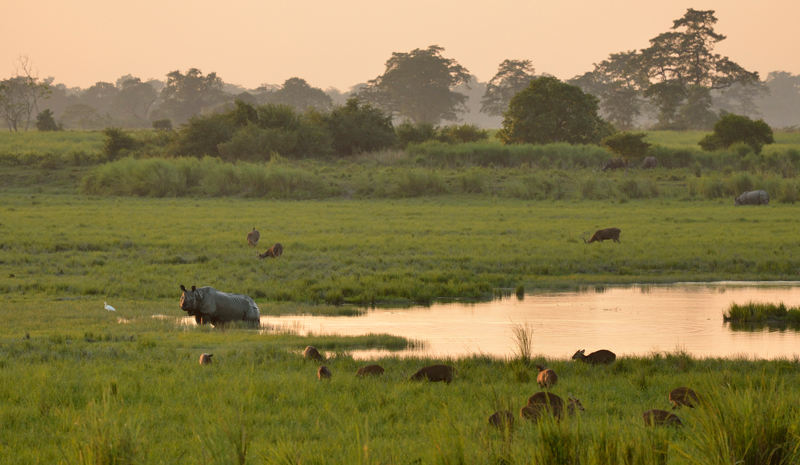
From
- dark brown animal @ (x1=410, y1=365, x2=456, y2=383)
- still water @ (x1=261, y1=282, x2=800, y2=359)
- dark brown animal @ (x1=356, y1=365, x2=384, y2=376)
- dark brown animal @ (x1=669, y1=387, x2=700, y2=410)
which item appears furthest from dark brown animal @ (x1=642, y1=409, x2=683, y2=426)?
still water @ (x1=261, y1=282, x2=800, y2=359)

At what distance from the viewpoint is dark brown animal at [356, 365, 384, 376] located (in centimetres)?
687

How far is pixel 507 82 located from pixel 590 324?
8860 cm

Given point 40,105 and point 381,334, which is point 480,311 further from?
point 40,105

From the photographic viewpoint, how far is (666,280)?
47.7ft

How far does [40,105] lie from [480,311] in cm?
13187

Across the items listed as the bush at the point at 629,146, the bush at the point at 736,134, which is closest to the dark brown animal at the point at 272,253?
the bush at the point at 629,146

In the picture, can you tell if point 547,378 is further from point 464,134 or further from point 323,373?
point 464,134

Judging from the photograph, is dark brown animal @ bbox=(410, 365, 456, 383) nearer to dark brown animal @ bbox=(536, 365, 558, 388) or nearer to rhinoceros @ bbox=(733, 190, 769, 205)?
dark brown animal @ bbox=(536, 365, 558, 388)

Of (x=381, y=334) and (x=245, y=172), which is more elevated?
(x=245, y=172)

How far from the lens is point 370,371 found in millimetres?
6895

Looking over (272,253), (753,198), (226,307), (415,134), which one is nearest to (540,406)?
(226,307)

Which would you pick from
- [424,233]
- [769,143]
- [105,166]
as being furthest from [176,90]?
[424,233]

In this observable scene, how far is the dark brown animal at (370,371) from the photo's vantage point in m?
6.87

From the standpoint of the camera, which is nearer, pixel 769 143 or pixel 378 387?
pixel 378 387
